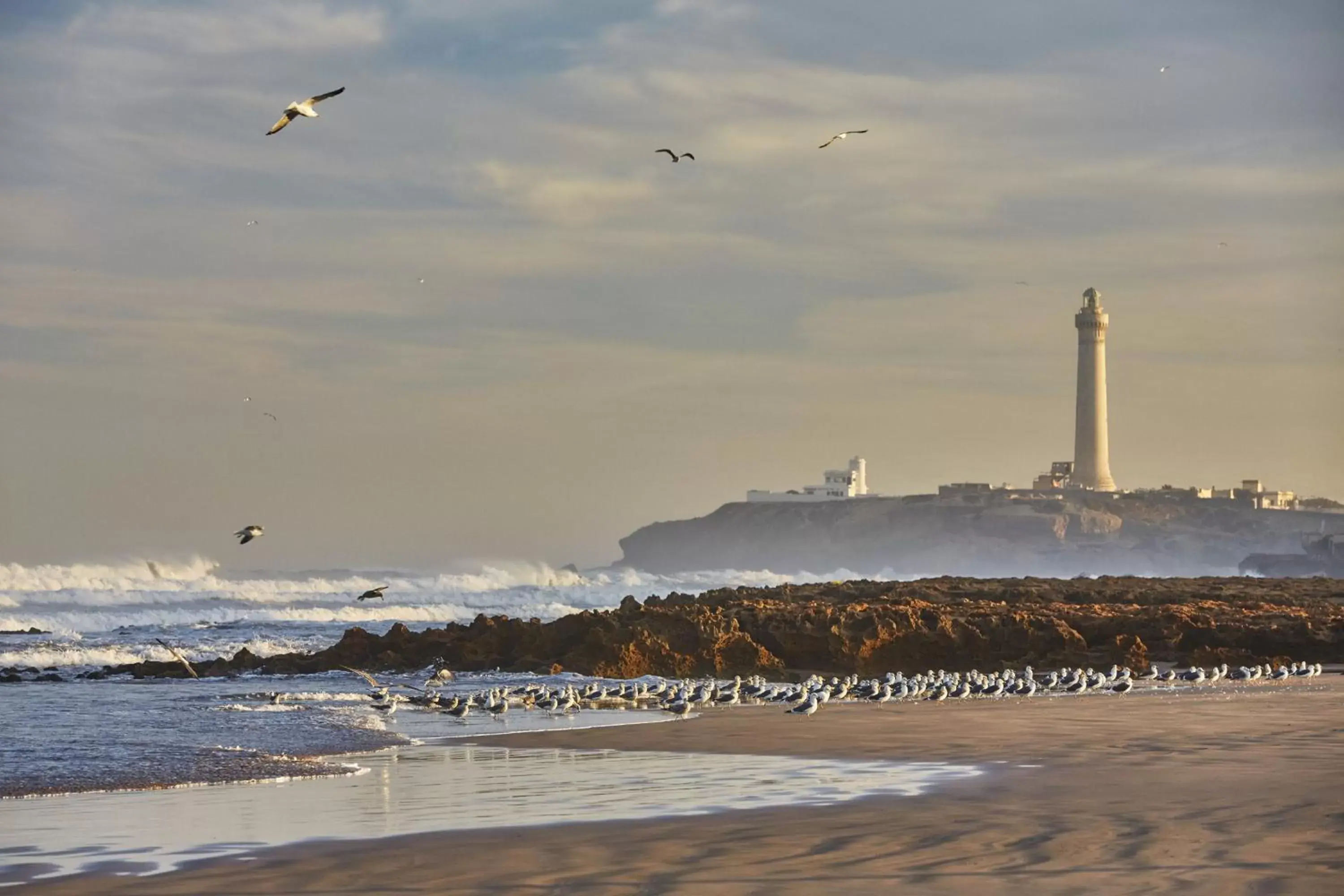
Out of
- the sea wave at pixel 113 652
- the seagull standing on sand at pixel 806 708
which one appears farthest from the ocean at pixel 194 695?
the seagull standing on sand at pixel 806 708

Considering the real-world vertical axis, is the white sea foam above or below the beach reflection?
above

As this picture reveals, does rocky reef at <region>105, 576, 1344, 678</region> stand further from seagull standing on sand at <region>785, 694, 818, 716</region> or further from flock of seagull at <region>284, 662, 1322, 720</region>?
seagull standing on sand at <region>785, 694, 818, 716</region>

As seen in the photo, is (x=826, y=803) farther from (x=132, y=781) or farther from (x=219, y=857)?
(x=132, y=781)

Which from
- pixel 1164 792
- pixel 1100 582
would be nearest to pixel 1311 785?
pixel 1164 792

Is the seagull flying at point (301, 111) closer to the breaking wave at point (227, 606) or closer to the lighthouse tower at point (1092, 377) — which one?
the breaking wave at point (227, 606)

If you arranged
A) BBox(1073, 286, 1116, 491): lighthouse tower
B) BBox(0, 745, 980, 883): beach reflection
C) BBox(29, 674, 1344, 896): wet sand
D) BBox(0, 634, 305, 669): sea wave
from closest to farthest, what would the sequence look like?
BBox(29, 674, 1344, 896): wet sand
BBox(0, 745, 980, 883): beach reflection
BBox(0, 634, 305, 669): sea wave
BBox(1073, 286, 1116, 491): lighthouse tower

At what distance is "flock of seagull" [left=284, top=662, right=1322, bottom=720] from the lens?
14703mm

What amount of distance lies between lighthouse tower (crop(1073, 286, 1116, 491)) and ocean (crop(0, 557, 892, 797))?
199 ft

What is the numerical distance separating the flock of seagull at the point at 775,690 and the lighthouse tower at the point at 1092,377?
85715mm

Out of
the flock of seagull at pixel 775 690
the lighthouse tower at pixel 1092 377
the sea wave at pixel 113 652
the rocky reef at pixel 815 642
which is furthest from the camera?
the lighthouse tower at pixel 1092 377

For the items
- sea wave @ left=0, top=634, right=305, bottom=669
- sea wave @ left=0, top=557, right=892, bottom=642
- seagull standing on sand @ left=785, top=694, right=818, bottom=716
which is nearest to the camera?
seagull standing on sand @ left=785, top=694, right=818, bottom=716

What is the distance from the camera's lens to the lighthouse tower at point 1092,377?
331 feet

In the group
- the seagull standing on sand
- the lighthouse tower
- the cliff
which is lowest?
the seagull standing on sand

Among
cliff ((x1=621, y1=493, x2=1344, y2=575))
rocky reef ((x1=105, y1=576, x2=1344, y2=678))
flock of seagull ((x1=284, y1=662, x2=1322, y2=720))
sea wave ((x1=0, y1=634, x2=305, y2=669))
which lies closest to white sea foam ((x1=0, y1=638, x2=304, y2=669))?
sea wave ((x1=0, y1=634, x2=305, y2=669))
